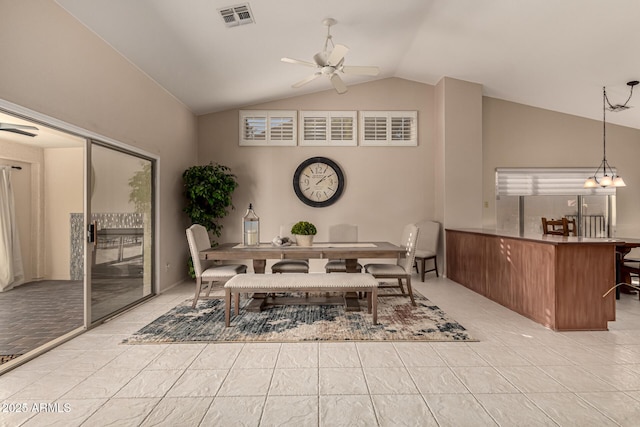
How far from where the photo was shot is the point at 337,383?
2.24 m

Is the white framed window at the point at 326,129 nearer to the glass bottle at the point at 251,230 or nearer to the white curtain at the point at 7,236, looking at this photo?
the glass bottle at the point at 251,230

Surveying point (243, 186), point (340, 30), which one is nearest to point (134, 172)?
point (243, 186)

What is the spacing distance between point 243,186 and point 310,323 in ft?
11.3

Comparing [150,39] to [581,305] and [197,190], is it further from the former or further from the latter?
[581,305]

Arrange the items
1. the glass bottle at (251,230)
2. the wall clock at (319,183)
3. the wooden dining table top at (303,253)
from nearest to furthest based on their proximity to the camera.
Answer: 1. the wooden dining table top at (303,253)
2. the glass bottle at (251,230)
3. the wall clock at (319,183)

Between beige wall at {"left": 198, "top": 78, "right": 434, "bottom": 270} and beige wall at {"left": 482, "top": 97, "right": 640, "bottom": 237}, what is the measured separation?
3.58ft

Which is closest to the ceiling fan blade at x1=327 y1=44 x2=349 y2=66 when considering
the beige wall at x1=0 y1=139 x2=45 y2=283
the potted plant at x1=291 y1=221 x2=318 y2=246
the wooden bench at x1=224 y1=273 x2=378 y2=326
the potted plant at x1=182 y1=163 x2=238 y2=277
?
the potted plant at x1=291 y1=221 x2=318 y2=246

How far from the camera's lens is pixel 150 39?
11.9 ft

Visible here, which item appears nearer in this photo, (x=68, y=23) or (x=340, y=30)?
(x=68, y=23)

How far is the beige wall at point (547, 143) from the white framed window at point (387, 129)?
4.31 feet

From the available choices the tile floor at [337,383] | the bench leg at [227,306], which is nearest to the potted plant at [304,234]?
the bench leg at [227,306]

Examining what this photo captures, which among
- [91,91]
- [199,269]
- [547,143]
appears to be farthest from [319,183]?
[547,143]

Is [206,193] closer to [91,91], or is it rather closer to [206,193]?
[206,193]

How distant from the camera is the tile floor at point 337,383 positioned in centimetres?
188
